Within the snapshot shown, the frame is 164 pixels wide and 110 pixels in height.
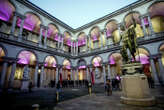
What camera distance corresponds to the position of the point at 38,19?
16.3m

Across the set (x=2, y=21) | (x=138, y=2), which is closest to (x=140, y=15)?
(x=138, y=2)

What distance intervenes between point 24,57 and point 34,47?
12.3 ft

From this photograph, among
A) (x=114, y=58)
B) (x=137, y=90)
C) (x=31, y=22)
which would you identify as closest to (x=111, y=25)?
(x=114, y=58)

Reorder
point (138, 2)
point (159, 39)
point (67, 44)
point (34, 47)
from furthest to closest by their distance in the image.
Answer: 1. point (67, 44)
2. point (138, 2)
3. point (34, 47)
4. point (159, 39)

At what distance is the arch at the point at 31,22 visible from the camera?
Result: 15.4m

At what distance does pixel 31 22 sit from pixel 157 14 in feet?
78.0

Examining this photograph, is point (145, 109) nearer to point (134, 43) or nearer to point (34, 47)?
point (134, 43)

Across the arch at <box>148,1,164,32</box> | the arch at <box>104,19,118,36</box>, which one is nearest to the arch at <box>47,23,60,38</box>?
the arch at <box>104,19,118,36</box>

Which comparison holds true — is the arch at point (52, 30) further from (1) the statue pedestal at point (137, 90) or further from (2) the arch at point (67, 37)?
(1) the statue pedestal at point (137, 90)

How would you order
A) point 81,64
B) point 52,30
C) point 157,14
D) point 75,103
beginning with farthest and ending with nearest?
point 81,64, point 52,30, point 157,14, point 75,103

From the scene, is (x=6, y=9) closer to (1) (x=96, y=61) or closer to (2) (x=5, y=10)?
Result: (2) (x=5, y=10)

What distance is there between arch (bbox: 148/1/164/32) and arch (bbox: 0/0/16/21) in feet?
72.4

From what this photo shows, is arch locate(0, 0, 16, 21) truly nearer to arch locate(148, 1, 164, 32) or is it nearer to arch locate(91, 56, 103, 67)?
arch locate(91, 56, 103, 67)

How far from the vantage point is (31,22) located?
1680 centimetres
